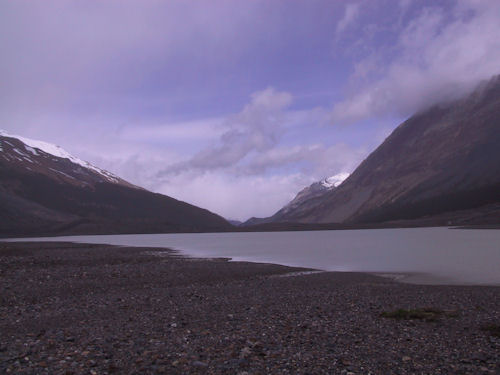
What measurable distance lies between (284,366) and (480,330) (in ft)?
24.8

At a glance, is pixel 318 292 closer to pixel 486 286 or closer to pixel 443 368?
pixel 486 286

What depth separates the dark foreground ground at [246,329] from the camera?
476 inches

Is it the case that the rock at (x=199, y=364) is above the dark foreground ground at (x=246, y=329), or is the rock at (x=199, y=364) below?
below

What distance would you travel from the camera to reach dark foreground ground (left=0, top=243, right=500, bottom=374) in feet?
39.7

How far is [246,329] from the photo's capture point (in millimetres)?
16156

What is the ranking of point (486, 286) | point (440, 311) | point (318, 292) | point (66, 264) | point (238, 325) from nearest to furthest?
point (238, 325)
point (440, 311)
point (318, 292)
point (486, 286)
point (66, 264)

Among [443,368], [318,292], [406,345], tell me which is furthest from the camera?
[318,292]

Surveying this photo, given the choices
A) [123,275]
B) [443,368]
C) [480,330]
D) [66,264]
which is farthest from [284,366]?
[66,264]

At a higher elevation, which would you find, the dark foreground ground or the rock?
the dark foreground ground

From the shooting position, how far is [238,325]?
16.9 m

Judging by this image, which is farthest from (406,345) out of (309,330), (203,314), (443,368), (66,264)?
(66,264)

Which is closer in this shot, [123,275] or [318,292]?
[318,292]

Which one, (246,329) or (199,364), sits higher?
(246,329)

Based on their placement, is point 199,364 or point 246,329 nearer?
point 199,364
